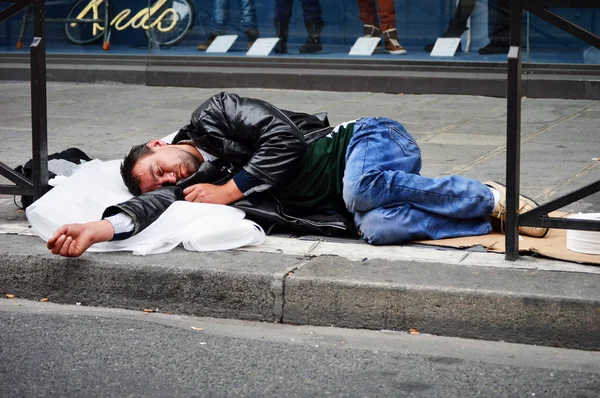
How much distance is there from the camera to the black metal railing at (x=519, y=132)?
144 inches

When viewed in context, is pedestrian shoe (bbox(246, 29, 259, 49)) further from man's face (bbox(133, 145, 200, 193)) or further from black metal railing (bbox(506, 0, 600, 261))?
black metal railing (bbox(506, 0, 600, 261))

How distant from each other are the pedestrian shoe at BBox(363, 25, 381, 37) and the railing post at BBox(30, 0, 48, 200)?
5576 millimetres

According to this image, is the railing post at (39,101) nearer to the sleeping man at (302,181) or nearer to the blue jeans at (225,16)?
the sleeping man at (302,181)

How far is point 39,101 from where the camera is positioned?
452 centimetres

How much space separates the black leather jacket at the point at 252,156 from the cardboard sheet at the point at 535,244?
1.61 feet

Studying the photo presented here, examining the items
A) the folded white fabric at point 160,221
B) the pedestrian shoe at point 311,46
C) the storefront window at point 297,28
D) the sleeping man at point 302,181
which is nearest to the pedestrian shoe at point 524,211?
the sleeping man at point 302,181

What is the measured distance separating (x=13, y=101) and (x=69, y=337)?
6252mm

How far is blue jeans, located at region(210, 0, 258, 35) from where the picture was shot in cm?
1004

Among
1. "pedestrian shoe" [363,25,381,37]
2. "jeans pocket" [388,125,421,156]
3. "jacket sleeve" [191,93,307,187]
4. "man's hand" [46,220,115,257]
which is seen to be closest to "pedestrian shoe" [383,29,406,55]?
"pedestrian shoe" [363,25,381,37]

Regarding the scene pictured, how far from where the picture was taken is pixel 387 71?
9656mm

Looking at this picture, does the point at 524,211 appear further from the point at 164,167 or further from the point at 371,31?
the point at 371,31

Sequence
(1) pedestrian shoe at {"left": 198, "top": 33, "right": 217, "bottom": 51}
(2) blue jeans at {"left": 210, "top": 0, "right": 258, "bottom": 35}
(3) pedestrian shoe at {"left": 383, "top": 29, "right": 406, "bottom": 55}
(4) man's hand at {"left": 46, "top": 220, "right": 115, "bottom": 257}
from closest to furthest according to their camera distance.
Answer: (4) man's hand at {"left": 46, "top": 220, "right": 115, "bottom": 257} → (3) pedestrian shoe at {"left": 383, "top": 29, "right": 406, "bottom": 55} → (2) blue jeans at {"left": 210, "top": 0, "right": 258, "bottom": 35} → (1) pedestrian shoe at {"left": 198, "top": 33, "right": 217, "bottom": 51}

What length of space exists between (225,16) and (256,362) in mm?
7304

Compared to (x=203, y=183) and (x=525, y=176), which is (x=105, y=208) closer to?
(x=203, y=183)
